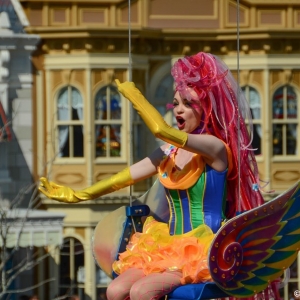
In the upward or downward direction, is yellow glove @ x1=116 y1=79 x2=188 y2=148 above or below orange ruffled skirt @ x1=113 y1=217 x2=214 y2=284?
above

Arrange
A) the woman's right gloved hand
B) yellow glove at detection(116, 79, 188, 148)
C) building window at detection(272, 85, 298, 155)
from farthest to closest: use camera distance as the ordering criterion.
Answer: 1. building window at detection(272, 85, 298, 155)
2. the woman's right gloved hand
3. yellow glove at detection(116, 79, 188, 148)

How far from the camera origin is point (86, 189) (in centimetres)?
848

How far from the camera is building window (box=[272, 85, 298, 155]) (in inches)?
870

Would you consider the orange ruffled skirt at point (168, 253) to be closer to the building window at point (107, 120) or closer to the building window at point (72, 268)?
the building window at point (72, 268)

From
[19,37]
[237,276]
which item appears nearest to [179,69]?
[237,276]

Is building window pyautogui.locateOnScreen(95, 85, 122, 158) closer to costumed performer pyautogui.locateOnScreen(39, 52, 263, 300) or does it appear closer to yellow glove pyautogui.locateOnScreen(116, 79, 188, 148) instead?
costumed performer pyautogui.locateOnScreen(39, 52, 263, 300)

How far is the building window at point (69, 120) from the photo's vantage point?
21500mm

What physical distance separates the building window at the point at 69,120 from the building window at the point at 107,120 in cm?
23

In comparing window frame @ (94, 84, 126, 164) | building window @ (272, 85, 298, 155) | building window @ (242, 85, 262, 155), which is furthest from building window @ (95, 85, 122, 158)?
building window @ (272, 85, 298, 155)

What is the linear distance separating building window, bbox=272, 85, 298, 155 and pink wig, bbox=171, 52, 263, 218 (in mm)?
13690

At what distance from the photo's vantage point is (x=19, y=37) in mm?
21109

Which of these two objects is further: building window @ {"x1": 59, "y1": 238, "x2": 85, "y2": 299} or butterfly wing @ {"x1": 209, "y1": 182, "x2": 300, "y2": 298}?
building window @ {"x1": 59, "y1": 238, "x2": 85, "y2": 299}

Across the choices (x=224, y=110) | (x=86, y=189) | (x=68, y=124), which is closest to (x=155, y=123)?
(x=224, y=110)

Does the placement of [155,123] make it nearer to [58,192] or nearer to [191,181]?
[191,181]
